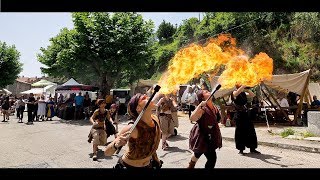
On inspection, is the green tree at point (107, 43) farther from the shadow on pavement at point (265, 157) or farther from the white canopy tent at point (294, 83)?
the shadow on pavement at point (265, 157)

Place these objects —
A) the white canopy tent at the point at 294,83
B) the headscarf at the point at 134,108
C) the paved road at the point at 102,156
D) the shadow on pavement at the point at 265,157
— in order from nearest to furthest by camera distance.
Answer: the headscarf at the point at 134,108 < the paved road at the point at 102,156 < the shadow on pavement at the point at 265,157 < the white canopy tent at the point at 294,83

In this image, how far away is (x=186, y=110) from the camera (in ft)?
80.2

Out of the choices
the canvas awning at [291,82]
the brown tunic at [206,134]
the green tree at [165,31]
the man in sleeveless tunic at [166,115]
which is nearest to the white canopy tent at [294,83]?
the canvas awning at [291,82]

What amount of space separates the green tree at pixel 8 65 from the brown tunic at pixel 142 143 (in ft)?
131

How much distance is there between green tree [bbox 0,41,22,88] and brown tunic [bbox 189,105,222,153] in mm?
38855

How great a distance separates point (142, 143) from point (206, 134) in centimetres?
198

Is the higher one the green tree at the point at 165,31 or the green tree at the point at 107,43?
the green tree at the point at 165,31

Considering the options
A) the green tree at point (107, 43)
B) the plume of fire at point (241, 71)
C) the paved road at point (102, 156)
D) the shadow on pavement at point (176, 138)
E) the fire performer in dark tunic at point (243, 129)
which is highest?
the green tree at point (107, 43)

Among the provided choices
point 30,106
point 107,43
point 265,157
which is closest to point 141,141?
point 265,157

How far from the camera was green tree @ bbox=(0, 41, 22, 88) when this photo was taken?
129 ft

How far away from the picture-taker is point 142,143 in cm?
399

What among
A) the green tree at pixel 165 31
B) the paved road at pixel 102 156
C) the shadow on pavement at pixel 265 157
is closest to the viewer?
the paved road at pixel 102 156

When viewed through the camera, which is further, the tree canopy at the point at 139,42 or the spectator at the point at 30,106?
the tree canopy at the point at 139,42

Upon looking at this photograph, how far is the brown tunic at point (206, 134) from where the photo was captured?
5.61 metres
